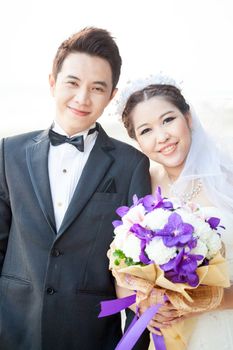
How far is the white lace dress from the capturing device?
244cm

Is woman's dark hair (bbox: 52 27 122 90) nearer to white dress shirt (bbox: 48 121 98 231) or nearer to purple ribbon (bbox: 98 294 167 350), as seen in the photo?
white dress shirt (bbox: 48 121 98 231)

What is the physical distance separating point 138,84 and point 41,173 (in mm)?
980

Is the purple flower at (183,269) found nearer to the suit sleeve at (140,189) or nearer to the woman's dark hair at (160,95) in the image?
the suit sleeve at (140,189)

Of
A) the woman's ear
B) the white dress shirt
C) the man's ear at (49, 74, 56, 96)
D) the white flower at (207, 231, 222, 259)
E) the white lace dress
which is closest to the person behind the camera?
the white flower at (207, 231, 222, 259)

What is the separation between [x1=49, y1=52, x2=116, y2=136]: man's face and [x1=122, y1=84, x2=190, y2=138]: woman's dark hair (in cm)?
31

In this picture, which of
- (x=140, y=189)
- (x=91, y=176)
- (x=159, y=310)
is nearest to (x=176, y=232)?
(x=159, y=310)

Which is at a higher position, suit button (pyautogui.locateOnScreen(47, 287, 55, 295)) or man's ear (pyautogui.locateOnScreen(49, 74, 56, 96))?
man's ear (pyautogui.locateOnScreen(49, 74, 56, 96))

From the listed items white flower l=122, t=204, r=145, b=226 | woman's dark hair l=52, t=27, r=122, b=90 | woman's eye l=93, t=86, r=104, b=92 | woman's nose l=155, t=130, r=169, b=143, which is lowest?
white flower l=122, t=204, r=145, b=226

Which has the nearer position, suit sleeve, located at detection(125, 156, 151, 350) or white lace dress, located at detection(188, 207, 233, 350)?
white lace dress, located at detection(188, 207, 233, 350)

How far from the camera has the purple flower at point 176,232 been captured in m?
1.90

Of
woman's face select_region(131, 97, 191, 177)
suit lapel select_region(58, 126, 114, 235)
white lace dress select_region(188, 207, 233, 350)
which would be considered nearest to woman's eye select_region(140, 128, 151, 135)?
woman's face select_region(131, 97, 191, 177)

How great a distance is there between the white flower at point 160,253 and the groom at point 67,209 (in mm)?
719

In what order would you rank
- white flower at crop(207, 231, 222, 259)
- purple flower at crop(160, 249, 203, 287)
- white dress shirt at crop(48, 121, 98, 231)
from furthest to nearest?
white dress shirt at crop(48, 121, 98, 231)
white flower at crop(207, 231, 222, 259)
purple flower at crop(160, 249, 203, 287)

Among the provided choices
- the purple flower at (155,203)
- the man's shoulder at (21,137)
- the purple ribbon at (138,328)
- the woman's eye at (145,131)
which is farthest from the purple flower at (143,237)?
the man's shoulder at (21,137)
